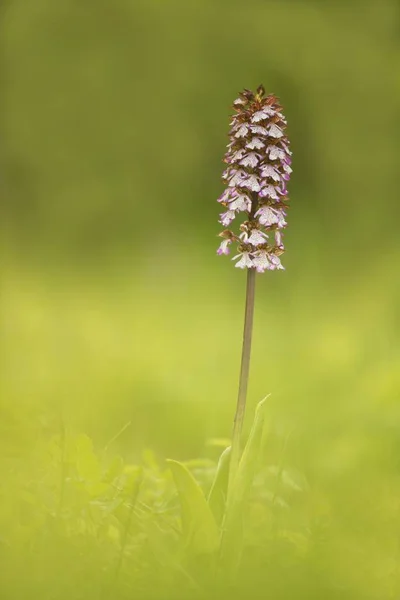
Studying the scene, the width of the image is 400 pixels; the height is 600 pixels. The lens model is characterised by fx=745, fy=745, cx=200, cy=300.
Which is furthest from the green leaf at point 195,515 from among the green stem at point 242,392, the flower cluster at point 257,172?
the flower cluster at point 257,172

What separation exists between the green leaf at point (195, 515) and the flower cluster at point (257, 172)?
23 centimetres

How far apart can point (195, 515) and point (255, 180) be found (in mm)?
354

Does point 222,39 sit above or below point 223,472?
above

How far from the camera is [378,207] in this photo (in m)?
3.00

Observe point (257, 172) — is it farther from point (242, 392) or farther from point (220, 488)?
point (220, 488)

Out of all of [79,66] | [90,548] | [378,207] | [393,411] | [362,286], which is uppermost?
[79,66]

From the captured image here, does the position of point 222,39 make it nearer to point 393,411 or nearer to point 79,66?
point 79,66

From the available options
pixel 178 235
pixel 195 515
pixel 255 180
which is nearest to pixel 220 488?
pixel 195 515

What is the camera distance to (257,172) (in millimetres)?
784

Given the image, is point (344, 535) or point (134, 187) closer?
point (344, 535)

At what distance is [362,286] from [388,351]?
1079 millimetres

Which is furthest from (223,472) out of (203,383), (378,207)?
(378,207)

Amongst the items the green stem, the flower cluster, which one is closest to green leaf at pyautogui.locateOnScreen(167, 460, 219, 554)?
the green stem

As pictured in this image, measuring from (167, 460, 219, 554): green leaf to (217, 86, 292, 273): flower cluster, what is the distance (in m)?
0.23
